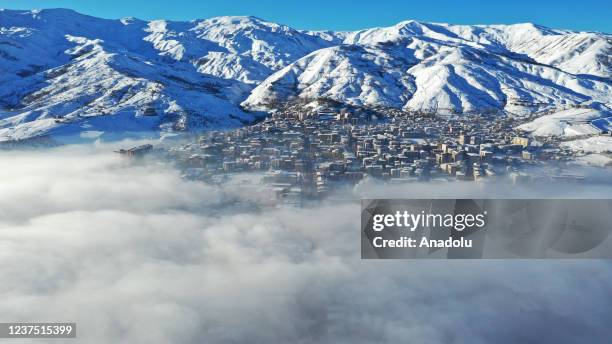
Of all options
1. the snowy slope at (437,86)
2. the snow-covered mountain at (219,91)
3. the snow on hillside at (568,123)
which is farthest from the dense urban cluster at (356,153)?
the snowy slope at (437,86)

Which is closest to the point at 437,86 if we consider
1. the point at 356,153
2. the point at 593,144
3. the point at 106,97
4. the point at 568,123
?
the point at 568,123

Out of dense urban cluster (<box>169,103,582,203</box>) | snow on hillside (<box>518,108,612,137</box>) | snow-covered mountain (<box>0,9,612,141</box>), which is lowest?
dense urban cluster (<box>169,103,582,203</box>)

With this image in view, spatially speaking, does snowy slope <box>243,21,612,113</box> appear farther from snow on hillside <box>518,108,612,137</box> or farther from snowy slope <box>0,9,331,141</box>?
snowy slope <box>0,9,331,141</box>

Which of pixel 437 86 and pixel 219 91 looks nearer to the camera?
pixel 437 86

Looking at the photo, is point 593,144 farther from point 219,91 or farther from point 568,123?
point 219,91

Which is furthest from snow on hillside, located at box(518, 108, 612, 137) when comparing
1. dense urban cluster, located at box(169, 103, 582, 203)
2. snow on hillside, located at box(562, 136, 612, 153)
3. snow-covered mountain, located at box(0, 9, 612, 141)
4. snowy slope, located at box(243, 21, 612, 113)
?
snow-covered mountain, located at box(0, 9, 612, 141)

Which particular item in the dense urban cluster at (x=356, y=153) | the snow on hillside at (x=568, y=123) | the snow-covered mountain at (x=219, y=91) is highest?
the snow-covered mountain at (x=219, y=91)

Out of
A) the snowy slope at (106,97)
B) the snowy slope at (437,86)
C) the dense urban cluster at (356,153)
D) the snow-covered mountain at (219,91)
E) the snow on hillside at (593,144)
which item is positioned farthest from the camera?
the snowy slope at (437,86)

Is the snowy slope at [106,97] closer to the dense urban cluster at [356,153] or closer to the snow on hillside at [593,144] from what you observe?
the dense urban cluster at [356,153]

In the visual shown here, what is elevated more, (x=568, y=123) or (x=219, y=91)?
(x=219, y=91)
